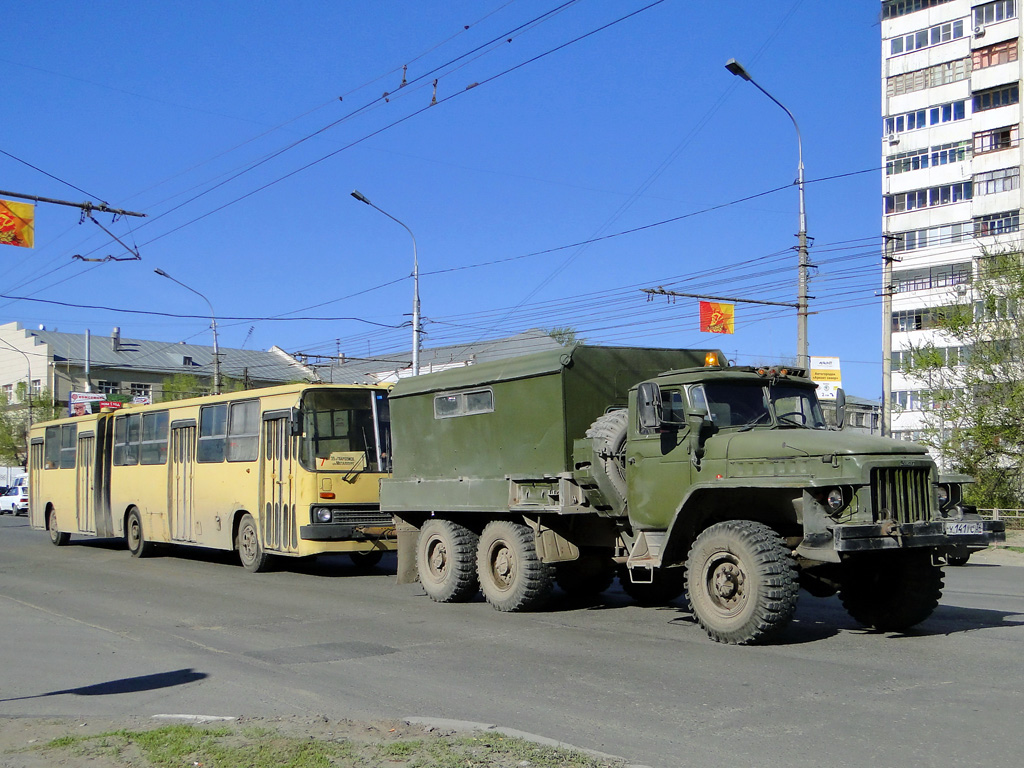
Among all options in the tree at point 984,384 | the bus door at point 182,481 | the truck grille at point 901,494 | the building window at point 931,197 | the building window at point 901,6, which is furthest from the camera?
the building window at point 901,6

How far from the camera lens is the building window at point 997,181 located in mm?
47250

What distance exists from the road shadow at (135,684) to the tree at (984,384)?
24.0 metres

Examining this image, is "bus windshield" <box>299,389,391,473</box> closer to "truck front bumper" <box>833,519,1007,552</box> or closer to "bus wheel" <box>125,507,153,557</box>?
"bus wheel" <box>125,507,153,557</box>

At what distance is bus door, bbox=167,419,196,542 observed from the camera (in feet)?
63.3

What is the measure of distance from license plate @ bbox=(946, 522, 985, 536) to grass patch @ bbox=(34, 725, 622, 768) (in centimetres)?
464

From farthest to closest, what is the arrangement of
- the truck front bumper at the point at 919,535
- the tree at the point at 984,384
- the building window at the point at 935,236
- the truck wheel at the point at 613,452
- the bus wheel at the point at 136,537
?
the building window at the point at 935,236 → the tree at the point at 984,384 → the bus wheel at the point at 136,537 → the truck wheel at the point at 613,452 → the truck front bumper at the point at 919,535

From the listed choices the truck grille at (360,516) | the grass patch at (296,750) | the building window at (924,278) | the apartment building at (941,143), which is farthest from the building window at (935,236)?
the grass patch at (296,750)

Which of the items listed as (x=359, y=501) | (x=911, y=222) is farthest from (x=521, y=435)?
(x=911, y=222)

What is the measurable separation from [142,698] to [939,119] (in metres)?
52.3

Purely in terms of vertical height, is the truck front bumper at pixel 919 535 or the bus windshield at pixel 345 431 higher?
the bus windshield at pixel 345 431

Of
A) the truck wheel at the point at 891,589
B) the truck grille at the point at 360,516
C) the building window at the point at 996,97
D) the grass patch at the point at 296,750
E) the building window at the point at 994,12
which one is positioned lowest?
the grass patch at the point at 296,750

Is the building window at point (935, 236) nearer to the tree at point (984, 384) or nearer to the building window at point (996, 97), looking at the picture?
the building window at point (996, 97)

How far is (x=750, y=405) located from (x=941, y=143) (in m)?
46.7

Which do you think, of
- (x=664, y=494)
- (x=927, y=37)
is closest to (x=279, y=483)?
(x=664, y=494)
